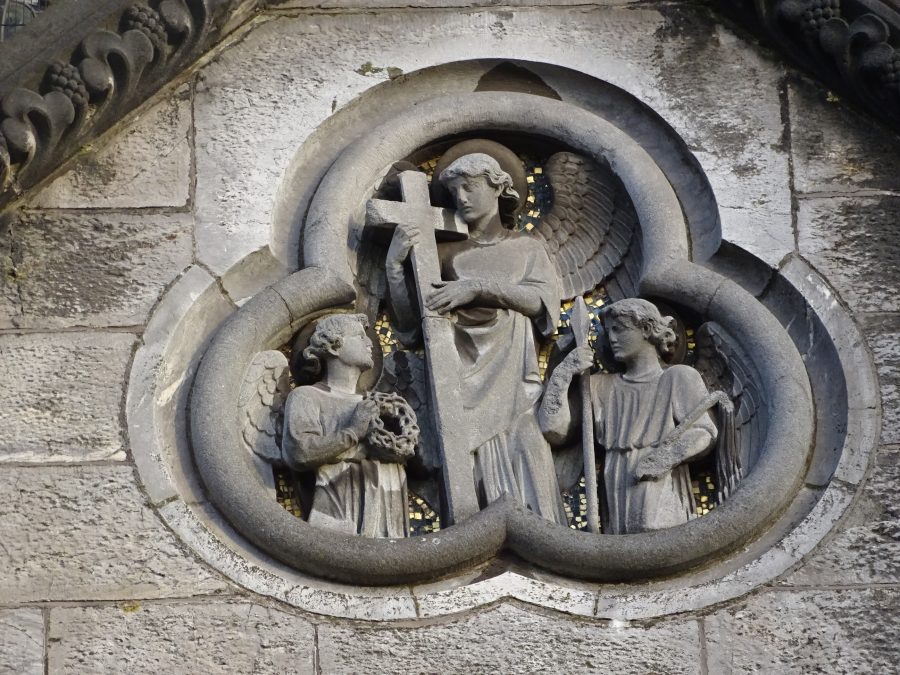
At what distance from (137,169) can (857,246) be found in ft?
9.92

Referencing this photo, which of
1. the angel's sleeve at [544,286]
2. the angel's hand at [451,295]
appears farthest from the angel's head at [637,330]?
the angel's hand at [451,295]

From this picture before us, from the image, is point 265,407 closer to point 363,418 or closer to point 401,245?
point 363,418

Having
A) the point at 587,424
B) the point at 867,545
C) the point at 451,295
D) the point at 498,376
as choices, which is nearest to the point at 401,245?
the point at 451,295

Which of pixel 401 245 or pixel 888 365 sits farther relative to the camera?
pixel 401 245

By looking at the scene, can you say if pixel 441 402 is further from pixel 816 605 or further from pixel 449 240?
pixel 816 605

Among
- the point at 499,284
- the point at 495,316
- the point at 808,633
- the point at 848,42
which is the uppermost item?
the point at 848,42

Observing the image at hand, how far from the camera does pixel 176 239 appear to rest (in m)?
9.55

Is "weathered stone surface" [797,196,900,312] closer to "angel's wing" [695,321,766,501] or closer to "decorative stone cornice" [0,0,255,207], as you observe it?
"angel's wing" [695,321,766,501]

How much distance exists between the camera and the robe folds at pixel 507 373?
30.2 ft

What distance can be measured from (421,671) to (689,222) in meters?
2.41

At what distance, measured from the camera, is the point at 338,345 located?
9.45m

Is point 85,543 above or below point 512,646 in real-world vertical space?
above

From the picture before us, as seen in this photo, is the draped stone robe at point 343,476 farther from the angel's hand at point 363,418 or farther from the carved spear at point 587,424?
the carved spear at point 587,424

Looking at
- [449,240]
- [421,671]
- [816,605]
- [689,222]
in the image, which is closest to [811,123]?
[689,222]
